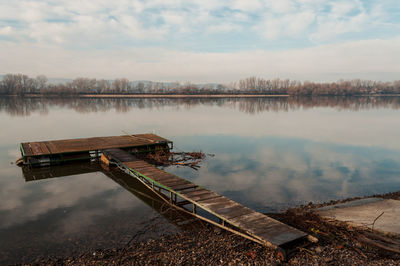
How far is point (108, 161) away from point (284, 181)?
13.2 m

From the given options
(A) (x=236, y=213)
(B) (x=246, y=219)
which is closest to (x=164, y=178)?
(A) (x=236, y=213)

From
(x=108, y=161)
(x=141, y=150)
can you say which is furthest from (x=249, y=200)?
(x=141, y=150)

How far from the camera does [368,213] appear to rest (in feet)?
36.7

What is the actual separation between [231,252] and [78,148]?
17478 mm

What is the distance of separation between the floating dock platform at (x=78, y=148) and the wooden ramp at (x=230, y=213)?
6.82 m

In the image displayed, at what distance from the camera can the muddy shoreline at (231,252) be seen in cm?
806

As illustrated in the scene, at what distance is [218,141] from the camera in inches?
1162

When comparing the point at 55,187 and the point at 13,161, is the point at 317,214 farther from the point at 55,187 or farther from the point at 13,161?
the point at 13,161

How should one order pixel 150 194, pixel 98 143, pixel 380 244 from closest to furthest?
pixel 380 244, pixel 150 194, pixel 98 143

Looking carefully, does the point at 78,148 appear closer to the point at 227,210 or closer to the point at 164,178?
the point at 164,178

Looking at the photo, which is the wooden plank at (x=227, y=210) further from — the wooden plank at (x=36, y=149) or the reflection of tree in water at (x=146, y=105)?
the reflection of tree in water at (x=146, y=105)

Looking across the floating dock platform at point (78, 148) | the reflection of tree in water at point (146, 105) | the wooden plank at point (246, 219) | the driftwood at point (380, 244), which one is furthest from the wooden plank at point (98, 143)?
the reflection of tree in water at point (146, 105)

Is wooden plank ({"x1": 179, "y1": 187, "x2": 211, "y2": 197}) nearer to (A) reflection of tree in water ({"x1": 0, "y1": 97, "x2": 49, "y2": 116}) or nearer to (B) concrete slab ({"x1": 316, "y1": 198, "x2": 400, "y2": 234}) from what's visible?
(B) concrete slab ({"x1": 316, "y1": 198, "x2": 400, "y2": 234})

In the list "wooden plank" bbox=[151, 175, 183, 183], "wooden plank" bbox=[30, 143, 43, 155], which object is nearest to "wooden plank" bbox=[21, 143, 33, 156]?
"wooden plank" bbox=[30, 143, 43, 155]
